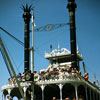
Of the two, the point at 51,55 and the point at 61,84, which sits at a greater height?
the point at 51,55

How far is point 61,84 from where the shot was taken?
80.0ft

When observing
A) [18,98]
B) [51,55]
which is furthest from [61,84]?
[51,55]

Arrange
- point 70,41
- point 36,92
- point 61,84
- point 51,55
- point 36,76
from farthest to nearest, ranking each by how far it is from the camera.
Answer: point 51,55, point 70,41, point 36,92, point 36,76, point 61,84

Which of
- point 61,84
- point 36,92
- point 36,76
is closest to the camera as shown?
point 61,84

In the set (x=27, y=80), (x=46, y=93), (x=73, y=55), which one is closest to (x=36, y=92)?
(x=46, y=93)

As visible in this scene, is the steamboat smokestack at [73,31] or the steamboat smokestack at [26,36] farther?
the steamboat smokestack at [26,36]

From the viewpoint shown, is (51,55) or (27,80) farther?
(51,55)

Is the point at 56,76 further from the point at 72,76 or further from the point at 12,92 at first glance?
the point at 12,92

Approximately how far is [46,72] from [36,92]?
4136mm

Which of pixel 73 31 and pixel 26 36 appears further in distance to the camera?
pixel 26 36

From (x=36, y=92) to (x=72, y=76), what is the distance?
5.86 metres

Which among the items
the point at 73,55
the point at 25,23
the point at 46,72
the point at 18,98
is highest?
the point at 25,23

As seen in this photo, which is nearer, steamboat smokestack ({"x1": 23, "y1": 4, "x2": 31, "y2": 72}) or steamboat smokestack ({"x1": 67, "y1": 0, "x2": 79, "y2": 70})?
steamboat smokestack ({"x1": 67, "y1": 0, "x2": 79, "y2": 70})

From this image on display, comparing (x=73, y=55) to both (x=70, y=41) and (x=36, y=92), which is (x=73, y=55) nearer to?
(x=70, y=41)
